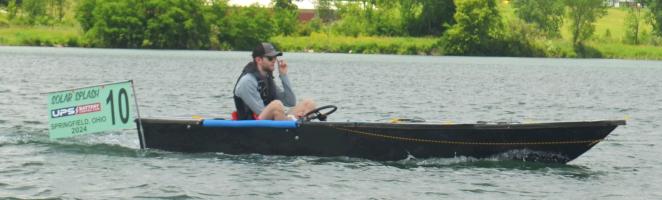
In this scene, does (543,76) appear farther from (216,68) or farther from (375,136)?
(375,136)

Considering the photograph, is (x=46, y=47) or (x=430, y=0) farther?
(x=430, y=0)


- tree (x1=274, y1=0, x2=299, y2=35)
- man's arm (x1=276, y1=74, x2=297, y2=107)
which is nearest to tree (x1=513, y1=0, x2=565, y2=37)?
tree (x1=274, y1=0, x2=299, y2=35)

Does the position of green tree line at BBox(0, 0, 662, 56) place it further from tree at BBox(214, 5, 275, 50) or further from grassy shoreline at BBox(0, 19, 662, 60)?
grassy shoreline at BBox(0, 19, 662, 60)

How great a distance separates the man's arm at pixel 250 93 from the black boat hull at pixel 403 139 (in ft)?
1.14

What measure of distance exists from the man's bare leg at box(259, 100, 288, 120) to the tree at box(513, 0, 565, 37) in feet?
343

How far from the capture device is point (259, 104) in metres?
18.7

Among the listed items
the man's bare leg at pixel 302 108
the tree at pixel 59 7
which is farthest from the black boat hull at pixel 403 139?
the tree at pixel 59 7

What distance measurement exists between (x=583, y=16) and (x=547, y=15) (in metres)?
6.24

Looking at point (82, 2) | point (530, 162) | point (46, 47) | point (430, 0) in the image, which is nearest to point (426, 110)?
point (530, 162)

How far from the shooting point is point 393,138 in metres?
18.4

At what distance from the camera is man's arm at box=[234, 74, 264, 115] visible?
60.7ft

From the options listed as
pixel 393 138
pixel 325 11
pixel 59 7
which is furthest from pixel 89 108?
pixel 325 11

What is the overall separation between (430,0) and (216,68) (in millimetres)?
61682

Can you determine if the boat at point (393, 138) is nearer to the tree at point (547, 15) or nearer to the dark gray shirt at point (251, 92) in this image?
the dark gray shirt at point (251, 92)
